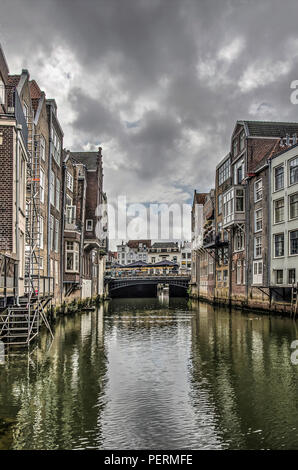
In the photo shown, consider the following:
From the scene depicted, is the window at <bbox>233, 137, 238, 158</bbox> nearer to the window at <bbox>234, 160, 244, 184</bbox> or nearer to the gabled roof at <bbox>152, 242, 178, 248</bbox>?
the window at <bbox>234, 160, 244, 184</bbox>

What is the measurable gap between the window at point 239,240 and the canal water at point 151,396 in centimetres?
2549

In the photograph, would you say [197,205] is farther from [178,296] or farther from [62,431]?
[62,431]

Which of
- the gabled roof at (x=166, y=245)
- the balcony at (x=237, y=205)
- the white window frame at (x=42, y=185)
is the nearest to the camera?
the white window frame at (x=42, y=185)

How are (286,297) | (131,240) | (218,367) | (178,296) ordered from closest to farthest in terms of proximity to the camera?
1. (218,367)
2. (286,297)
3. (178,296)
4. (131,240)

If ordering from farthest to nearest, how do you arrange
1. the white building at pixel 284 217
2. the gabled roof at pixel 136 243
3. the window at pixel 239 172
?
the gabled roof at pixel 136 243
the window at pixel 239 172
the white building at pixel 284 217

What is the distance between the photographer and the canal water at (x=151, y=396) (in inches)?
352

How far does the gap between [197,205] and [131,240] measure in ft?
317

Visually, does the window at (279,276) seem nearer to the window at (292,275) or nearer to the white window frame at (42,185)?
the window at (292,275)

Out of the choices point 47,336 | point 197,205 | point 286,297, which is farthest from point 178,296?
point 47,336

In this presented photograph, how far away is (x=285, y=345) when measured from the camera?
68.9ft

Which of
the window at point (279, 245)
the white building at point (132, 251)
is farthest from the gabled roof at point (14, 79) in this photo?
the white building at point (132, 251)

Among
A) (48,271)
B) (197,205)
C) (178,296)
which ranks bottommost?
(178,296)

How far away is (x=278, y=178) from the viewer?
124 feet

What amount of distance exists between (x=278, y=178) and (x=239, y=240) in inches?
474
